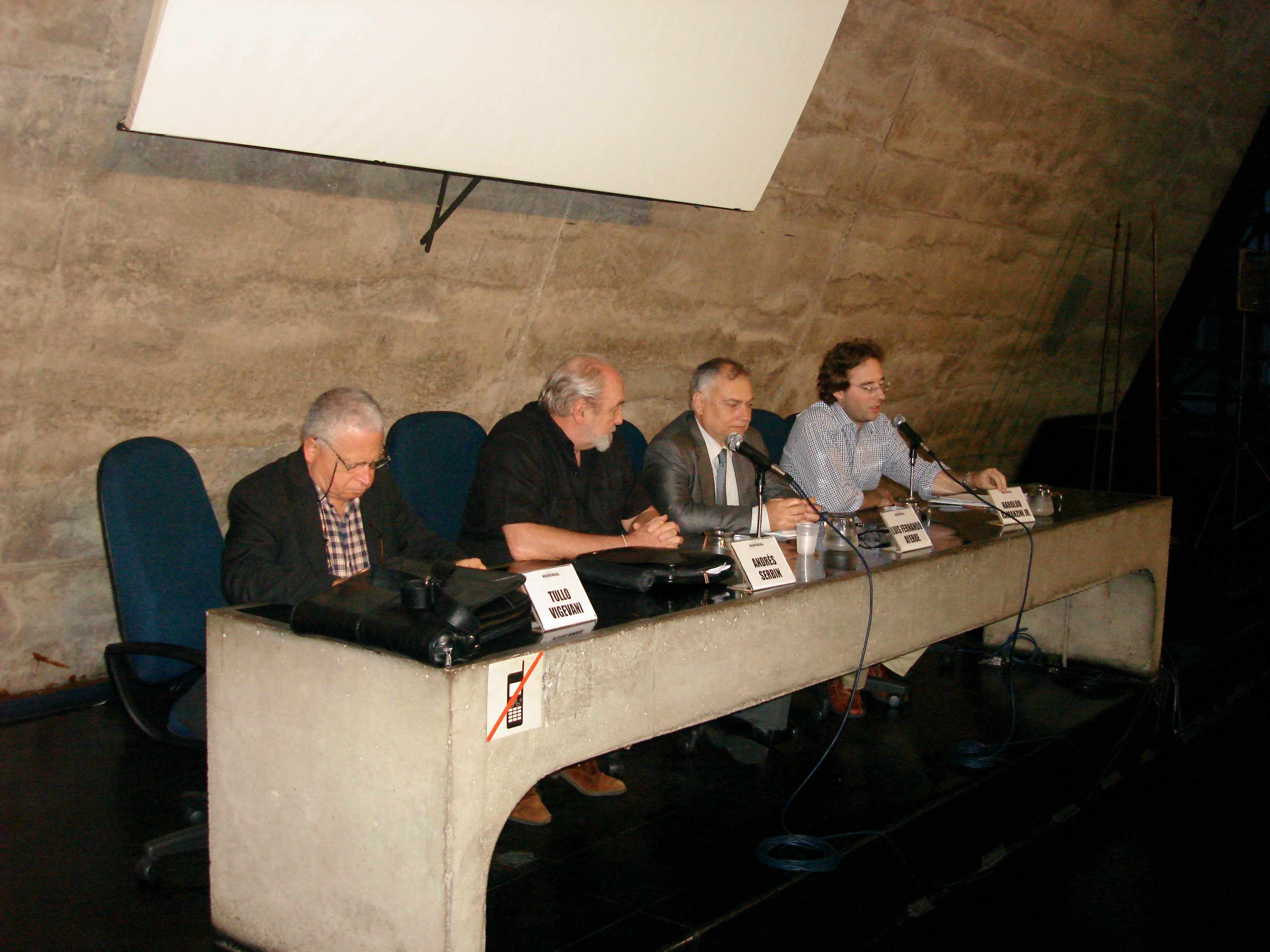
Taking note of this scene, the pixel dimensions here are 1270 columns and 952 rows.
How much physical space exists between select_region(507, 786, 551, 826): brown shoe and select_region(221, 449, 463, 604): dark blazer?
59 centimetres

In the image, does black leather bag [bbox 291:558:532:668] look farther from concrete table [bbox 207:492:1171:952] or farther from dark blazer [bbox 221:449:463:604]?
dark blazer [bbox 221:449:463:604]

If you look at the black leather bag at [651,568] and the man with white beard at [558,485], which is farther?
the man with white beard at [558,485]

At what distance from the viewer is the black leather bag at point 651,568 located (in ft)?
6.89

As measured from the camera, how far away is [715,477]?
3141mm

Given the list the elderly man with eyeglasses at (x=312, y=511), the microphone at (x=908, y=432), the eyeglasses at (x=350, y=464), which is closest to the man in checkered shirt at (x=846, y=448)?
the microphone at (x=908, y=432)

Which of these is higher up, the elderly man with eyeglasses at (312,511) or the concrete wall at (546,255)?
the concrete wall at (546,255)

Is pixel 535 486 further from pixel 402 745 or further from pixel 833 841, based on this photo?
pixel 402 745

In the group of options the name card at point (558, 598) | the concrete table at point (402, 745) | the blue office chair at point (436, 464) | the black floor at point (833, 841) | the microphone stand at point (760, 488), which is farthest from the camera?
the blue office chair at point (436, 464)

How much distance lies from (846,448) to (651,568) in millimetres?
1439

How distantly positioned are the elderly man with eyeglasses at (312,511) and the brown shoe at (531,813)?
0.51 meters

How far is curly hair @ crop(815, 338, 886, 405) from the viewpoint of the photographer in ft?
10.8

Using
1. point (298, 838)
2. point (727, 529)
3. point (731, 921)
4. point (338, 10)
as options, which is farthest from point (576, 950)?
point (338, 10)

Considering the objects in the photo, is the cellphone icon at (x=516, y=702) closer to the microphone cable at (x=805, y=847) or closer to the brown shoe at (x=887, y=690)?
the microphone cable at (x=805, y=847)

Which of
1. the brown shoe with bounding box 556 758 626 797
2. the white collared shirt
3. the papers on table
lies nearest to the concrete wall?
the white collared shirt
